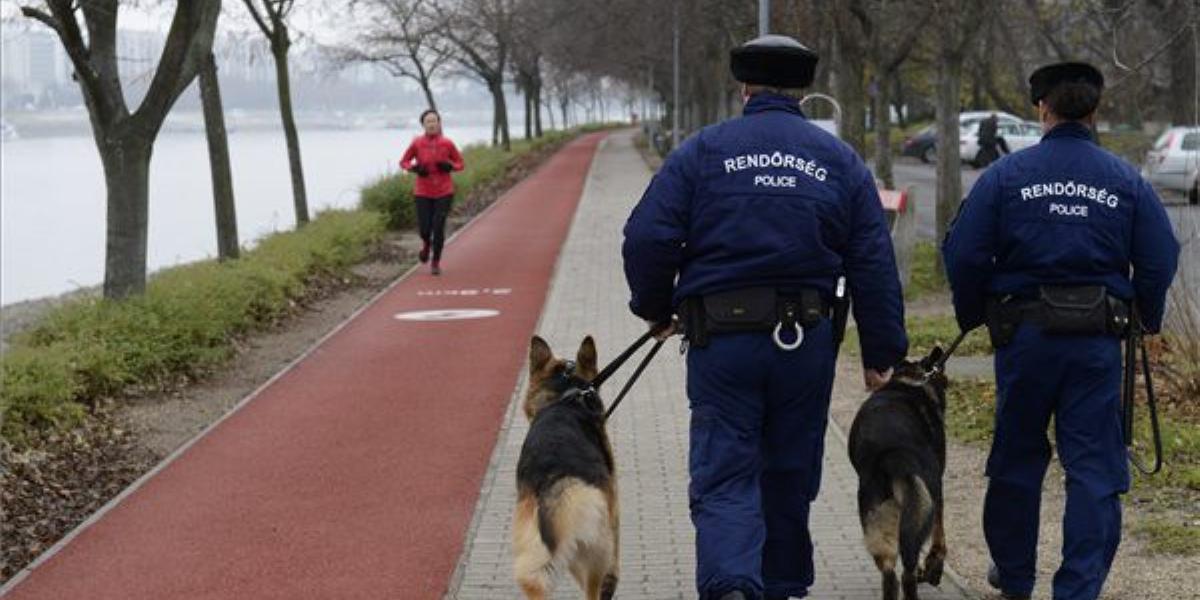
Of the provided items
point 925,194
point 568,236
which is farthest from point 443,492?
point 925,194

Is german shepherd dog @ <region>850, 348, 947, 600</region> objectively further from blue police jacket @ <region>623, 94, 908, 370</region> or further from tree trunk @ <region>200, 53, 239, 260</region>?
tree trunk @ <region>200, 53, 239, 260</region>

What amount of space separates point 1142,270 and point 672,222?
1694 mm

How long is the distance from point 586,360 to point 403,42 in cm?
4907

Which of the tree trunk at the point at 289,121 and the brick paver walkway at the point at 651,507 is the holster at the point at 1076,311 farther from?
the tree trunk at the point at 289,121

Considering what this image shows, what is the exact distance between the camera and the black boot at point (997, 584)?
239 inches

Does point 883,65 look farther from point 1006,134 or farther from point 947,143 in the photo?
point 1006,134

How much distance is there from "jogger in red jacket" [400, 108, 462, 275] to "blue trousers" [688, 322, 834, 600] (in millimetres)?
14447

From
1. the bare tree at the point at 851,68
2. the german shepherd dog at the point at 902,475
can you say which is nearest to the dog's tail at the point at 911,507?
the german shepherd dog at the point at 902,475

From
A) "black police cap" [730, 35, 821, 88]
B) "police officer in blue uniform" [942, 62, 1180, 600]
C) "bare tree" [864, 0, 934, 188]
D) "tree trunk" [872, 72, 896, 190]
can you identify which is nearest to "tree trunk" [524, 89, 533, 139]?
"bare tree" [864, 0, 934, 188]

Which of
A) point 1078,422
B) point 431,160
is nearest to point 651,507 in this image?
point 1078,422

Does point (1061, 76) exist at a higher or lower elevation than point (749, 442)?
higher

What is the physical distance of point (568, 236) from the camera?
2683cm

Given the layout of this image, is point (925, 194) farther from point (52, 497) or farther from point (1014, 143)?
point (52, 497)

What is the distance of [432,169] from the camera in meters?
19.7
